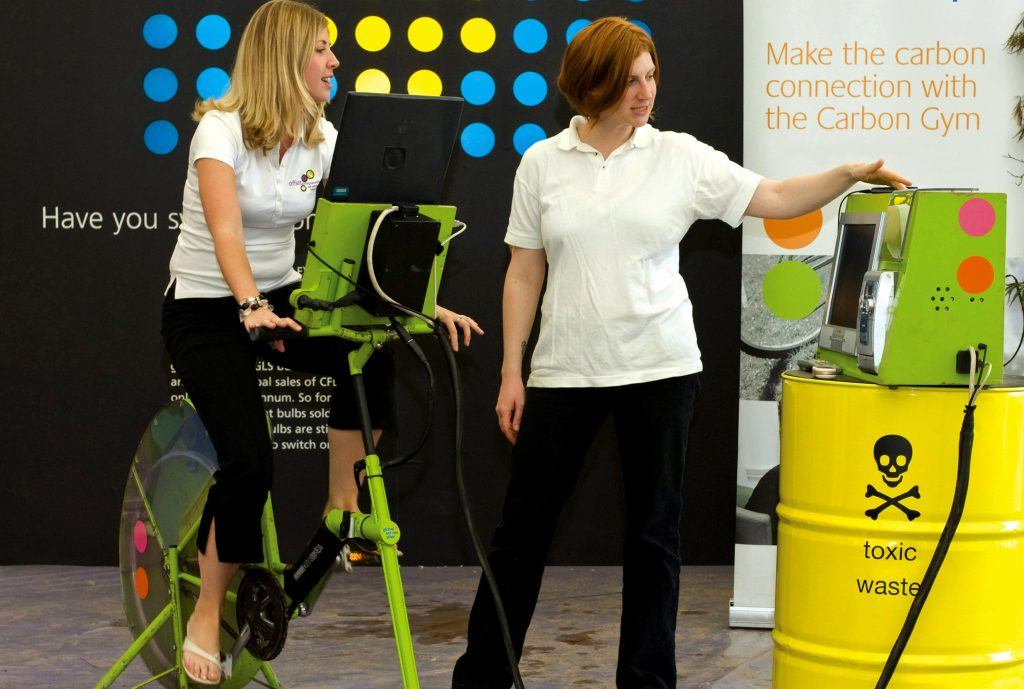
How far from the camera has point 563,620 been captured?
3.65m

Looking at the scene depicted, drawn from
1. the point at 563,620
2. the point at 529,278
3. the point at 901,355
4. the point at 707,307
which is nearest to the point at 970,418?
the point at 901,355

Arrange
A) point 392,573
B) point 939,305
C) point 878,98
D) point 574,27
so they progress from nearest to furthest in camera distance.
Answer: point 392,573
point 939,305
point 878,98
point 574,27

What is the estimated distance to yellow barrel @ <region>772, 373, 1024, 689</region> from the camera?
7.32 ft

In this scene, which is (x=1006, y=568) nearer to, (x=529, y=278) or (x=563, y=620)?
(x=529, y=278)

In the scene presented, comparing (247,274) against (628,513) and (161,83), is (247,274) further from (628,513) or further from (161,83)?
(161,83)

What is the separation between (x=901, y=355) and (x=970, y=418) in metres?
0.17

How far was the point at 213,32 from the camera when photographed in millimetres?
4164

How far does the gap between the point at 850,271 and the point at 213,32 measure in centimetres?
258

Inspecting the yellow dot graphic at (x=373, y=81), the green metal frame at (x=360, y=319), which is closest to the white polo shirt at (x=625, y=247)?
the green metal frame at (x=360, y=319)

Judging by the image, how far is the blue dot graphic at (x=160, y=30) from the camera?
4156mm

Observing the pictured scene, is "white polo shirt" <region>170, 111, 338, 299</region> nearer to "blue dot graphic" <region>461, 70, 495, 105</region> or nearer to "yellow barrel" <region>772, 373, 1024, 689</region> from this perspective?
"yellow barrel" <region>772, 373, 1024, 689</region>

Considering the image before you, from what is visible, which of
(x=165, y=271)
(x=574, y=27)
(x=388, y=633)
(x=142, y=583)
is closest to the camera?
(x=142, y=583)

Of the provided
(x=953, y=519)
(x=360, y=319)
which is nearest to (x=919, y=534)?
(x=953, y=519)

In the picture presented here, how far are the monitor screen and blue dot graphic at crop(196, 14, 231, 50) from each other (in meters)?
2.47
